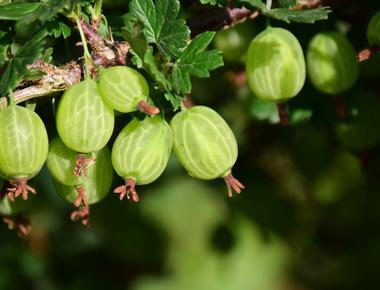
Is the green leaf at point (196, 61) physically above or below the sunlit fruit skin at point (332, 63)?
above

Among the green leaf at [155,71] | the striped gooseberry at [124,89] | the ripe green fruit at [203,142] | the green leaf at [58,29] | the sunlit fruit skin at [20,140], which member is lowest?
the ripe green fruit at [203,142]

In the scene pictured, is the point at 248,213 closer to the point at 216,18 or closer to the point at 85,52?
the point at 216,18

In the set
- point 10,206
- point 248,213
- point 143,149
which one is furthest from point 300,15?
point 248,213

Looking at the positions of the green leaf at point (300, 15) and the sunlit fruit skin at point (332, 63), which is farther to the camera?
the sunlit fruit skin at point (332, 63)

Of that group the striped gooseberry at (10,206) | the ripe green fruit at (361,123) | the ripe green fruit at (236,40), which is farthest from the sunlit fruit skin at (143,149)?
the ripe green fruit at (361,123)

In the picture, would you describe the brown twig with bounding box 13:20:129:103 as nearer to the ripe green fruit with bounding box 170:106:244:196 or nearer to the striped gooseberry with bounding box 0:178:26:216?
the ripe green fruit with bounding box 170:106:244:196

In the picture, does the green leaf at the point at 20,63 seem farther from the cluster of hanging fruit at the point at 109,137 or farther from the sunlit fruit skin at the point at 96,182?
the sunlit fruit skin at the point at 96,182
